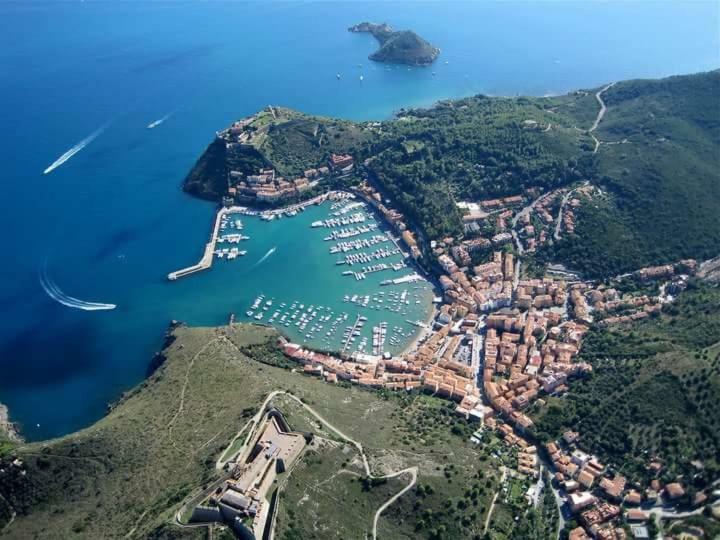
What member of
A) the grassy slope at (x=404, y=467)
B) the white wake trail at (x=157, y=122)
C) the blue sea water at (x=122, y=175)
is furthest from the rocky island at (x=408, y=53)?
the grassy slope at (x=404, y=467)

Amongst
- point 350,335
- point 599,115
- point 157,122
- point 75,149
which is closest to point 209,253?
point 350,335

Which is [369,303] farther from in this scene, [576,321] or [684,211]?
[684,211]

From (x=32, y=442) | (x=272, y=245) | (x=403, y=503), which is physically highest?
(x=272, y=245)

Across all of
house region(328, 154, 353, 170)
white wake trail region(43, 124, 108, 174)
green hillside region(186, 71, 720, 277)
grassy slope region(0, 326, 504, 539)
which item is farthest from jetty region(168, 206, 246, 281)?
white wake trail region(43, 124, 108, 174)

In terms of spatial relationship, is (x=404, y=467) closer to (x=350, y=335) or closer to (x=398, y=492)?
(x=398, y=492)

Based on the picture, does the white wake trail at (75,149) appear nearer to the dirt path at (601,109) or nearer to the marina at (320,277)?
the marina at (320,277)

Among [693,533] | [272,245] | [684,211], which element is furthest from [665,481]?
[272,245]
